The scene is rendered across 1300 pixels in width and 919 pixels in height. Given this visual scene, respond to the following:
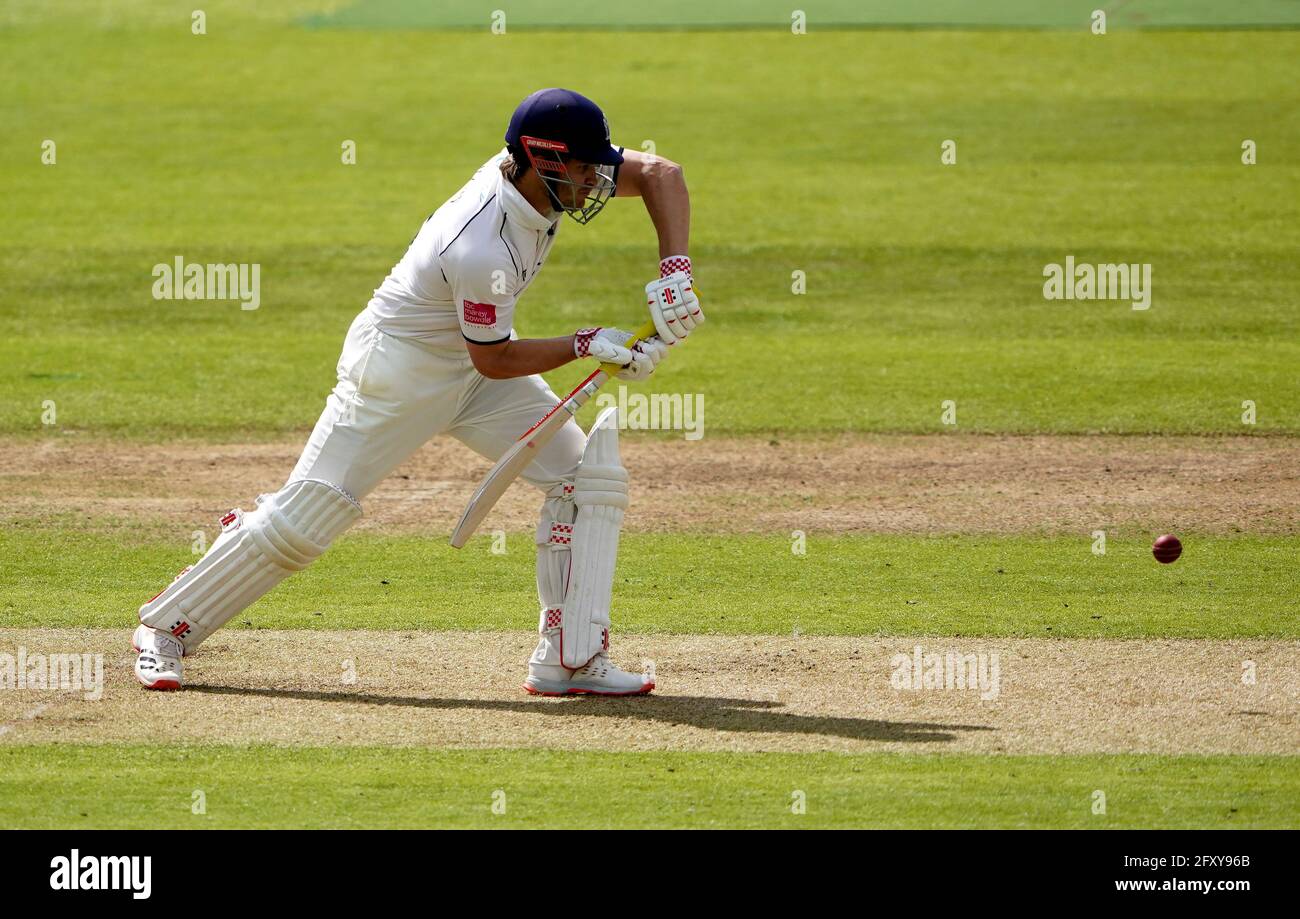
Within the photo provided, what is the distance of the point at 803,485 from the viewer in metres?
10.3

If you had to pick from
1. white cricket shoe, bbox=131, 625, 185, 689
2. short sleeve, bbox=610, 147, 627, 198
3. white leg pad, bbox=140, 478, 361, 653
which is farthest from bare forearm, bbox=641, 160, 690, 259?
white cricket shoe, bbox=131, 625, 185, 689

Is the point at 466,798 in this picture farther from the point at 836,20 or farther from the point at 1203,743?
the point at 836,20

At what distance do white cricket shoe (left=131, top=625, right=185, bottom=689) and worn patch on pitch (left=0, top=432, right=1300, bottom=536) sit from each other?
8.91 feet

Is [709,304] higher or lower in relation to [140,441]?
higher

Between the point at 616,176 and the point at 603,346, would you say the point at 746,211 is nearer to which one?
the point at 616,176

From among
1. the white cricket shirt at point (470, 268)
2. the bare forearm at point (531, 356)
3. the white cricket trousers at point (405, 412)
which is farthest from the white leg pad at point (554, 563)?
the white cricket shirt at point (470, 268)

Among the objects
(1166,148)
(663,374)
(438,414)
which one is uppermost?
(1166,148)

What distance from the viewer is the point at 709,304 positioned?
50.9 ft

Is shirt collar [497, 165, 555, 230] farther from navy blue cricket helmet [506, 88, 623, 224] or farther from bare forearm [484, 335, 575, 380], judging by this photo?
bare forearm [484, 335, 575, 380]

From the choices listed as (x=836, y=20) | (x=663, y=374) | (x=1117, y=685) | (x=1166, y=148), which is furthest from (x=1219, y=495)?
(x=836, y=20)

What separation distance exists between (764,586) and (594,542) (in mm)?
1835

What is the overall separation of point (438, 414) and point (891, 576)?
2.73m

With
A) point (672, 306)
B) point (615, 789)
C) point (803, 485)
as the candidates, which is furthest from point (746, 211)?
point (615, 789)

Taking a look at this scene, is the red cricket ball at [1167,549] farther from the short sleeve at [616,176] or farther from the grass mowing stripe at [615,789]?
the short sleeve at [616,176]
